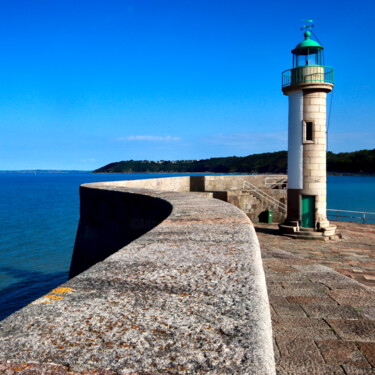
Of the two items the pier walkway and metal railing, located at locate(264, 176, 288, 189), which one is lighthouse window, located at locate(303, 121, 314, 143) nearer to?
metal railing, located at locate(264, 176, 288, 189)

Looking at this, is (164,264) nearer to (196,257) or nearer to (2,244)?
(196,257)

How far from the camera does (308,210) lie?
43.3 ft

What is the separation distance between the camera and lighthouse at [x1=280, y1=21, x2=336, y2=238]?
42.4ft

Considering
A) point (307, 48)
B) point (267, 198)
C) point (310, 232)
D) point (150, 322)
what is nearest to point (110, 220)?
point (150, 322)

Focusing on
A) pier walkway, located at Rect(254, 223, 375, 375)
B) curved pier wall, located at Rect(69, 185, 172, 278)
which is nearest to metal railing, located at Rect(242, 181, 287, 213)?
curved pier wall, located at Rect(69, 185, 172, 278)

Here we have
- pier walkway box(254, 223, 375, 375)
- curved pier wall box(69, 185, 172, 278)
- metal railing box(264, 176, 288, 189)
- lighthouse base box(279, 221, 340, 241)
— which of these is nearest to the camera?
pier walkway box(254, 223, 375, 375)

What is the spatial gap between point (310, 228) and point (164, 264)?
12036mm

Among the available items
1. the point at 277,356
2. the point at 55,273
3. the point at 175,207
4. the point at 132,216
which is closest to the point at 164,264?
the point at 277,356

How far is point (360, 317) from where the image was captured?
3152 millimetres

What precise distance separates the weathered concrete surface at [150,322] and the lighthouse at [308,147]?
37.8ft

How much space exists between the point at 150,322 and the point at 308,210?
12.7 metres

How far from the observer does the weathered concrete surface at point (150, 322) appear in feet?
3.59

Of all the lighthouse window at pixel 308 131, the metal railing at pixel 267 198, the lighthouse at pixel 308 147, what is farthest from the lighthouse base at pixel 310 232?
the metal railing at pixel 267 198

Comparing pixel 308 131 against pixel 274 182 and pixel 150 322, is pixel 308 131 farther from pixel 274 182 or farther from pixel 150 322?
pixel 150 322
